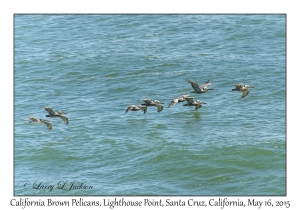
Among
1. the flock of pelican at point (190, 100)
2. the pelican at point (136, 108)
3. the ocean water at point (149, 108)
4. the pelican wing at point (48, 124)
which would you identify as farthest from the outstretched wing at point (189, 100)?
the pelican wing at point (48, 124)

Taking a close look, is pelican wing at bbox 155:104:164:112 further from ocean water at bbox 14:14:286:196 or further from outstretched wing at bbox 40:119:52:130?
outstretched wing at bbox 40:119:52:130

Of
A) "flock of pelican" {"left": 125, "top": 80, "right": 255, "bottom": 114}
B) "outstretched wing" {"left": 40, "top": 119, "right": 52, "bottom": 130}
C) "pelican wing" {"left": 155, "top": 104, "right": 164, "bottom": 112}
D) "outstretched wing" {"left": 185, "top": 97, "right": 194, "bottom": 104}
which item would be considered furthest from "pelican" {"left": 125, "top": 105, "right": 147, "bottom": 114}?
"outstretched wing" {"left": 40, "top": 119, "right": 52, "bottom": 130}

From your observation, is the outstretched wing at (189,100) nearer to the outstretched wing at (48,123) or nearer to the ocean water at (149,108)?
the ocean water at (149,108)

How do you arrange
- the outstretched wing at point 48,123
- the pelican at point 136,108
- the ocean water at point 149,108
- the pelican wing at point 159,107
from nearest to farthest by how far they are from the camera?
the ocean water at point 149,108 < the outstretched wing at point 48,123 < the pelican at point 136,108 < the pelican wing at point 159,107

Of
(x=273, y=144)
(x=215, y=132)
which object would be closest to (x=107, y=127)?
(x=215, y=132)

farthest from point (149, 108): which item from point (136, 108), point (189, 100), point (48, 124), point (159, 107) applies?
point (48, 124)

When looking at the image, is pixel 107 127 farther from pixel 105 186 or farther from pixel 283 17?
pixel 283 17

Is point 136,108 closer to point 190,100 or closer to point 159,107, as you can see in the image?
point 159,107

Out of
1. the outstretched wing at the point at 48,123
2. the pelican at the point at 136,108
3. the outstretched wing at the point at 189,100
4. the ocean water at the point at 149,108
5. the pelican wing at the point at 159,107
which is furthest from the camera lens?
the pelican wing at the point at 159,107
